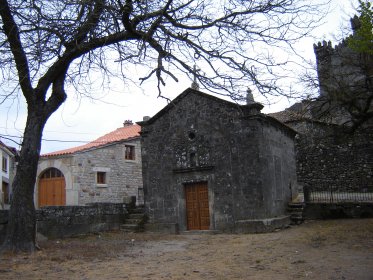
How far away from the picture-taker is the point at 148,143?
1773cm

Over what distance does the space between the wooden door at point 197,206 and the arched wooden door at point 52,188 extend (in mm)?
10290

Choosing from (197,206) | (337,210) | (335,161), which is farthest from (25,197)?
(335,161)

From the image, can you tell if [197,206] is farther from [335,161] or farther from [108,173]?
[335,161]

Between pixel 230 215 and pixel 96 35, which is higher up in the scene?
pixel 96 35

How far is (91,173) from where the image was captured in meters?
24.0

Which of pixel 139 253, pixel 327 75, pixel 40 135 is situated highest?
pixel 327 75

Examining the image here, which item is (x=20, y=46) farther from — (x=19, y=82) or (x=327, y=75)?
(x=327, y=75)

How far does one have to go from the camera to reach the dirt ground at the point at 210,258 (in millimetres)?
7301

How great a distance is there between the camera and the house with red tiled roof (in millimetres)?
23452

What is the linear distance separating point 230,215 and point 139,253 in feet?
19.1

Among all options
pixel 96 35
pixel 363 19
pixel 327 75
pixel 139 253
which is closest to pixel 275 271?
pixel 139 253

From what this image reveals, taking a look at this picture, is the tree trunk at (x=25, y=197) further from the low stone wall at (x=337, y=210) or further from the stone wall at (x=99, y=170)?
the stone wall at (x=99, y=170)

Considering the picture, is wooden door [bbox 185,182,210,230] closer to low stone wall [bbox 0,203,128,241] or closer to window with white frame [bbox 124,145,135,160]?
low stone wall [bbox 0,203,128,241]

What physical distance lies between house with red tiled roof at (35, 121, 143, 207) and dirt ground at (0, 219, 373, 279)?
411 inches
